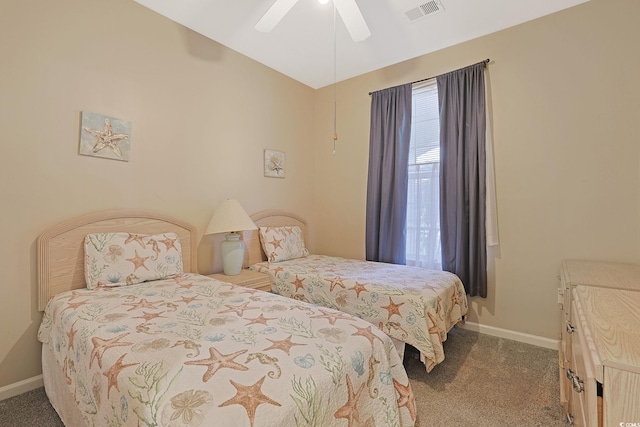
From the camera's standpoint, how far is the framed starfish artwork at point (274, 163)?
335 centimetres

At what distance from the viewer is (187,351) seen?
108 cm

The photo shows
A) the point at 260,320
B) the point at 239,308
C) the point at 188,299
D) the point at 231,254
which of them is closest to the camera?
the point at 260,320

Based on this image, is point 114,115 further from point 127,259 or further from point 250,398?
point 250,398

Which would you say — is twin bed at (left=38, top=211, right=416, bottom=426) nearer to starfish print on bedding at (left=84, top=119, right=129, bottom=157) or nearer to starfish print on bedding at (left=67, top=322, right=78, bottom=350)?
starfish print on bedding at (left=67, top=322, right=78, bottom=350)

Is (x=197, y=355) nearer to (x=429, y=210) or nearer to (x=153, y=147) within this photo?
(x=153, y=147)

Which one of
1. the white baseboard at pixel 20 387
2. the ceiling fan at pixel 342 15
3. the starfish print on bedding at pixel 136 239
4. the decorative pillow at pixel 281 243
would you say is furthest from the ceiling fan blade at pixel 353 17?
the white baseboard at pixel 20 387

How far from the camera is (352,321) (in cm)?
140

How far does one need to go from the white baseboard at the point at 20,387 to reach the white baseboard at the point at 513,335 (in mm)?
3354

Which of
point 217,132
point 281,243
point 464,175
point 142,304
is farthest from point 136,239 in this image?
point 464,175

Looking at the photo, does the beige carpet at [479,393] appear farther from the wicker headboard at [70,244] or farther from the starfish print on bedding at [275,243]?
the starfish print on bedding at [275,243]

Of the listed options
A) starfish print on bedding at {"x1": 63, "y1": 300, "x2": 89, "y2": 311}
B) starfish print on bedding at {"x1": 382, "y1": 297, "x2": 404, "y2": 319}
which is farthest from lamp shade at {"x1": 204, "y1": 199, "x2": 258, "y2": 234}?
starfish print on bedding at {"x1": 382, "y1": 297, "x2": 404, "y2": 319}

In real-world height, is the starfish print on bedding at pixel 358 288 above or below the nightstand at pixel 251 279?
above

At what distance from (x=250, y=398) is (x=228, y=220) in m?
1.95

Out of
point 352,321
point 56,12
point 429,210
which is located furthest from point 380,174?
point 56,12
